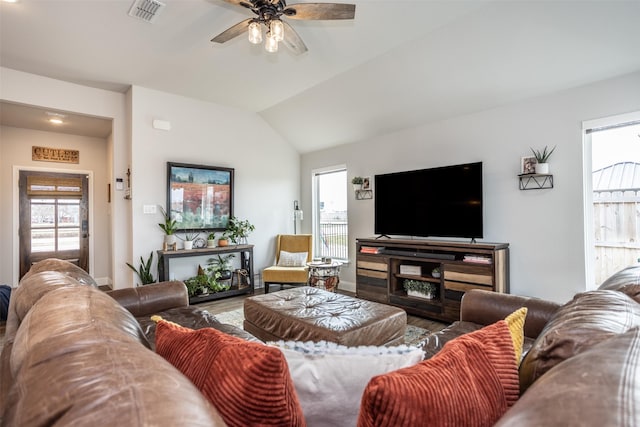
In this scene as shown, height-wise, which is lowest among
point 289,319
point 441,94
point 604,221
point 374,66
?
point 289,319

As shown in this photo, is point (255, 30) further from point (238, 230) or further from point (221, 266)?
point (221, 266)

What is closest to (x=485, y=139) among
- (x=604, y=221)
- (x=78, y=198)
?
(x=604, y=221)

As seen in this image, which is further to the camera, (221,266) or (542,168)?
(221,266)

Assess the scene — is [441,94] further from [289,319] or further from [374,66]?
[289,319]

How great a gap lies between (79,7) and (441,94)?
11.7 ft

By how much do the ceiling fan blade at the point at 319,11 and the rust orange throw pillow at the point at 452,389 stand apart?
2128 mm

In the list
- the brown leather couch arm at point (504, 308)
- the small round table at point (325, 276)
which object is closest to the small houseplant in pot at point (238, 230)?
the small round table at point (325, 276)

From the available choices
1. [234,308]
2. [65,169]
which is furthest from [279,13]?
[65,169]

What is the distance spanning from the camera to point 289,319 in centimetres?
214

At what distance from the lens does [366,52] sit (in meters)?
3.33

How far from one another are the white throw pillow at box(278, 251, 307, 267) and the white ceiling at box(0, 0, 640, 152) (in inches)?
87.8

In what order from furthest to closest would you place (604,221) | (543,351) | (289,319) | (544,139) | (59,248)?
(59,248) → (544,139) → (604,221) → (289,319) → (543,351)

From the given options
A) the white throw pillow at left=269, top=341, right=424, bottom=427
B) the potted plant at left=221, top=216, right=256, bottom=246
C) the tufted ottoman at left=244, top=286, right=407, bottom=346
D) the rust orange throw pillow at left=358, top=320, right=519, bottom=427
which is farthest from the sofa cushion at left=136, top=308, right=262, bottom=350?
the potted plant at left=221, top=216, right=256, bottom=246

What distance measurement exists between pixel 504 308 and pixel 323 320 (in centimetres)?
112
